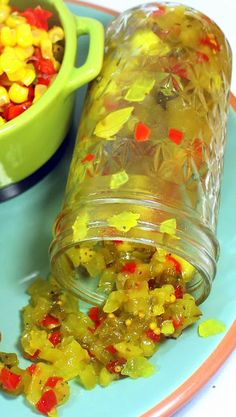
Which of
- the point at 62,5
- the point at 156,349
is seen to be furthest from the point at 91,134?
the point at 156,349

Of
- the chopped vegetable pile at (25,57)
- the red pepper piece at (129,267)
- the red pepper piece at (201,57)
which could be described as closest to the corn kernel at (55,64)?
the chopped vegetable pile at (25,57)

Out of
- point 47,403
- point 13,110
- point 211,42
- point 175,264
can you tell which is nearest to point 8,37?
point 13,110

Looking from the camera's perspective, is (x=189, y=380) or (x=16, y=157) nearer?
(x=189, y=380)

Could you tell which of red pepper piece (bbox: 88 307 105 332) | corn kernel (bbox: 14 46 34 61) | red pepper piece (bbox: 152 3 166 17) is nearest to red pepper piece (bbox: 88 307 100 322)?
red pepper piece (bbox: 88 307 105 332)

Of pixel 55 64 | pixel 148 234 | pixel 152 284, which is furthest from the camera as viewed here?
pixel 55 64

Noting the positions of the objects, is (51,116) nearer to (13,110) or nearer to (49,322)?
(13,110)

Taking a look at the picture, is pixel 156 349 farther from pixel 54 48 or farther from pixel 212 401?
pixel 54 48

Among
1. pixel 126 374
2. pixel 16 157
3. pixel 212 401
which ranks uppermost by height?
pixel 16 157
